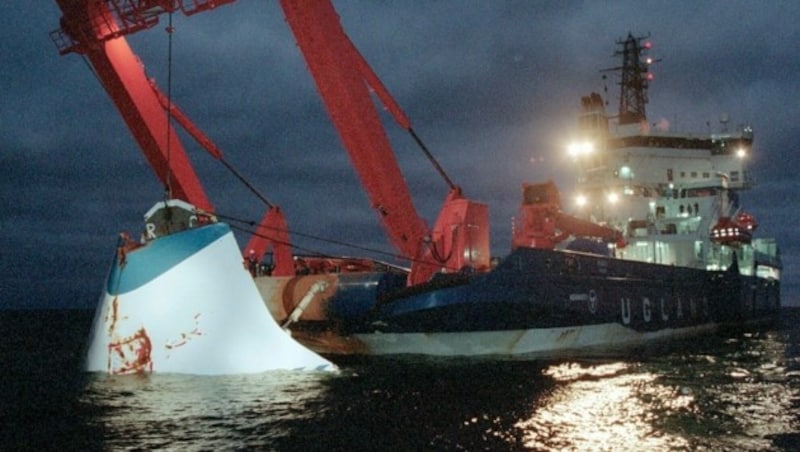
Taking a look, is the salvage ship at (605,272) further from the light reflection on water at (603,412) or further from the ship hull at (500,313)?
the light reflection on water at (603,412)

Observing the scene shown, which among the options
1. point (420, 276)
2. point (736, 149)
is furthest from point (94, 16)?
point (736, 149)

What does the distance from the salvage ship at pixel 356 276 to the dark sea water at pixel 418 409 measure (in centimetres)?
98

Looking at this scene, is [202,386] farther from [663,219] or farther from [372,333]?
[663,219]

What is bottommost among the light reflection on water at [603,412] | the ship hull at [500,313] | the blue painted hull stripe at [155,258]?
the light reflection on water at [603,412]

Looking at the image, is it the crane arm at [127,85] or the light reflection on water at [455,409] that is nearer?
the light reflection on water at [455,409]

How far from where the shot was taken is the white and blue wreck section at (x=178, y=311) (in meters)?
11.2

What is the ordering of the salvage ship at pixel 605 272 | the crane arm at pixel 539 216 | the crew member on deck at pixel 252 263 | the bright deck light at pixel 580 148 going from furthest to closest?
the bright deck light at pixel 580 148 < the crane arm at pixel 539 216 < the crew member on deck at pixel 252 263 < the salvage ship at pixel 605 272

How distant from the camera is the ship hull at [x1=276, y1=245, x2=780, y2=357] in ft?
50.1

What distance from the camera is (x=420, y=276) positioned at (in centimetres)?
1642

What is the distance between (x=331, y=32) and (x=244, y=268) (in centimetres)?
650

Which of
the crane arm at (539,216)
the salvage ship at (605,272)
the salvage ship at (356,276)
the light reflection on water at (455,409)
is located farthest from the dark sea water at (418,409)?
the crane arm at (539,216)

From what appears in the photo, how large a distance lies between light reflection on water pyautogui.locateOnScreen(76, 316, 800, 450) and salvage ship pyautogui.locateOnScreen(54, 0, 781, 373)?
999 millimetres

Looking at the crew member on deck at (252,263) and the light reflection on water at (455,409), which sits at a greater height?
the crew member on deck at (252,263)

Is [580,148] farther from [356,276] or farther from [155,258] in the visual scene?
[155,258]
